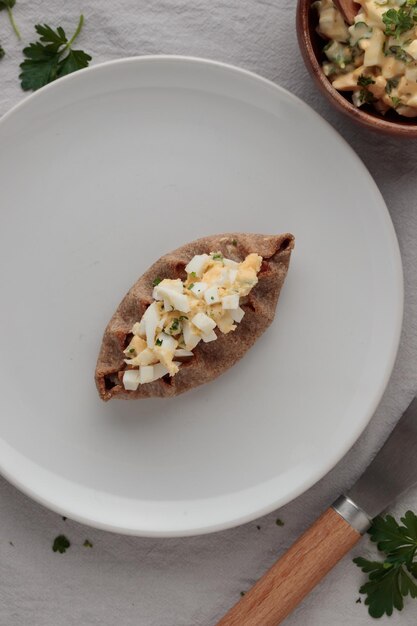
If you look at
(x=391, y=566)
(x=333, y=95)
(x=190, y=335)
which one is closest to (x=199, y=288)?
(x=190, y=335)

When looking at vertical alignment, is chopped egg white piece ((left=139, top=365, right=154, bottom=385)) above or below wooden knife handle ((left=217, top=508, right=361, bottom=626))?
above

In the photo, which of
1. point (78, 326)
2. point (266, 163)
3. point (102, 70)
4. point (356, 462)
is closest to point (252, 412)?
point (356, 462)

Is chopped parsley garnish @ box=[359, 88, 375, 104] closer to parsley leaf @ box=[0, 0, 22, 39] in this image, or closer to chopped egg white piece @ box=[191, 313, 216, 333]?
chopped egg white piece @ box=[191, 313, 216, 333]

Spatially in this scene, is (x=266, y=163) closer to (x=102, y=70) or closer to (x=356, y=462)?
(x=102, y=70)

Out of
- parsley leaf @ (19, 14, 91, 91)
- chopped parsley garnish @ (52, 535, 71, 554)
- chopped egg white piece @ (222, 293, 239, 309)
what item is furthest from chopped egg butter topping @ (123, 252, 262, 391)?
parsley leaf @ (19, 14, 91, 91)

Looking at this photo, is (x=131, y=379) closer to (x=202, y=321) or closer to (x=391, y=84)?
(x=202, y=321)

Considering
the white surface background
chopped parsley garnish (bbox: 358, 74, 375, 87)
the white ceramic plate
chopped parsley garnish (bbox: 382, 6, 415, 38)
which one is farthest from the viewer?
the white surface background

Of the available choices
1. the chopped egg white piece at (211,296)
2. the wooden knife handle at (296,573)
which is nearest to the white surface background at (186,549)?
the wooden knife handle at (296,573)
